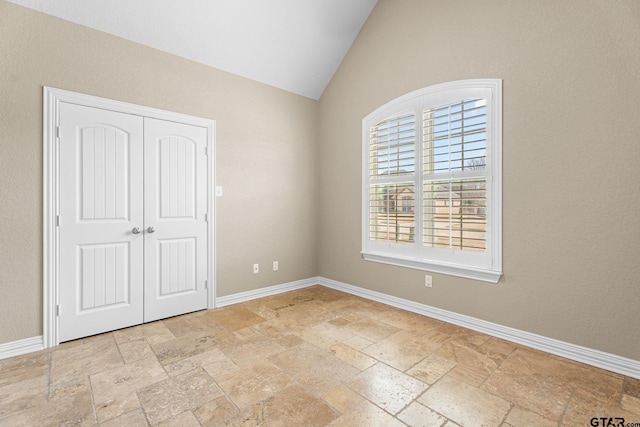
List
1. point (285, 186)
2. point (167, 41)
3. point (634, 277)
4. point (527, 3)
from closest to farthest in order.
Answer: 1. point (634, 277)
2. point (527, 3)
3. point (167, 41)
4. point (285, 186)

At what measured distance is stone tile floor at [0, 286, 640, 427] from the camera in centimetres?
172

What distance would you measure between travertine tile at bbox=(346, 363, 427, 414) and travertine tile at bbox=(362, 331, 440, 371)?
0.13m

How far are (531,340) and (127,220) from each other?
12.4ft

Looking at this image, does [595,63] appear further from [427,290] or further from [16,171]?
[16,171]

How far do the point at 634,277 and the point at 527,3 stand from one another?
227 centimetres

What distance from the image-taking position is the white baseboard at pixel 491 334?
2.19 m

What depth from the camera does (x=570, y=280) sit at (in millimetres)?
2375

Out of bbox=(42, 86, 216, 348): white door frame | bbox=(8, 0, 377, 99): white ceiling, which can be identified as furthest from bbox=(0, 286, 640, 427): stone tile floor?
bbox=(8, 0, 377, 99): white ceiling

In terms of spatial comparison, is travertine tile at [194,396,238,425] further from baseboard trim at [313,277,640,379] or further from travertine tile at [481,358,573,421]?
baseboard trim at [313,277,640,379]

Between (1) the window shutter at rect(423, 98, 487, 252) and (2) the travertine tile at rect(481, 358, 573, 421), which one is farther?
(1) the window shutter at rect(423, 98, 487, 252)

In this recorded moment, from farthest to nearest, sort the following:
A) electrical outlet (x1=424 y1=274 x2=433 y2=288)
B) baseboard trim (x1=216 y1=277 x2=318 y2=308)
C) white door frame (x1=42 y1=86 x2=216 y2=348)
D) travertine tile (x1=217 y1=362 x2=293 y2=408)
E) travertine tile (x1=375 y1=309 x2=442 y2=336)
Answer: baseboard trim (x1=216 y1=277 x2=318 y2=308) → electrical outlet (x1=424 y1=274 x2=433 y2=288) → travertine tile (x1=375 y1=309 x2=442 y2=336) → white door frame (x1=42 y1=86 x2=216 y2=348) → travertine tile (x1=217 y1=362 x2=293 y2=408)

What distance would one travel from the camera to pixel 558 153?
7.90ft

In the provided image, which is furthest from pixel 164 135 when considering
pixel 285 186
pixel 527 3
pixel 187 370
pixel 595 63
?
pixel 595 63

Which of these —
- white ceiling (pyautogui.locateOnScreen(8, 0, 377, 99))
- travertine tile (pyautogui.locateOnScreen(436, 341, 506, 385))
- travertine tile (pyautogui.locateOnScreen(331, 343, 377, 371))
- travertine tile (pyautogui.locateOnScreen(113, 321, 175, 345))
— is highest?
white ceiling (pyautogui.locateOnScreen(8, 0, 377, 99))
